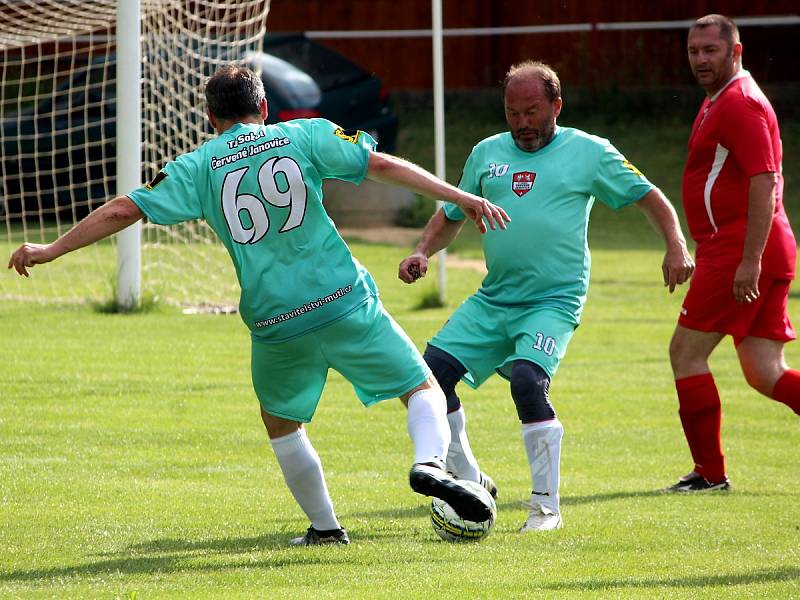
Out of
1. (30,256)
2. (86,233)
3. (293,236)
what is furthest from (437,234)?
(30,256)

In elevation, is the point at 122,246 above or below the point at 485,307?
below

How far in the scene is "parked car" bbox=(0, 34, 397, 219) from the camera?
1543 cm

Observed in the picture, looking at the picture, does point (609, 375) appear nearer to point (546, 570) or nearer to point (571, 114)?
point (546, 570)

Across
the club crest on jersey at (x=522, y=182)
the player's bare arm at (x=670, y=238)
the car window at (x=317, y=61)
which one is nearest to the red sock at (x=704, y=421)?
the player's bare arm at (x=670, y=238)

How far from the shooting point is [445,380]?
20.2 ft

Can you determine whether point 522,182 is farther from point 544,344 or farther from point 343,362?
point 343,362

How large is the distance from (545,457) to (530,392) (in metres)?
0.28

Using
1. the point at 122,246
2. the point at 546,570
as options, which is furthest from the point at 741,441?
the point at 122,246

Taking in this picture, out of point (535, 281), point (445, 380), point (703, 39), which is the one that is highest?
point (703, 39)

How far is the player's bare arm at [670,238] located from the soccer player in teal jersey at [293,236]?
107 centimetres

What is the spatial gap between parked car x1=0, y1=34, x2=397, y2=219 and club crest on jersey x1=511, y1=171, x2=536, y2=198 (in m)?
8.68

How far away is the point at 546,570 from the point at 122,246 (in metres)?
8.22

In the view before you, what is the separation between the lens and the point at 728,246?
22.5 ft

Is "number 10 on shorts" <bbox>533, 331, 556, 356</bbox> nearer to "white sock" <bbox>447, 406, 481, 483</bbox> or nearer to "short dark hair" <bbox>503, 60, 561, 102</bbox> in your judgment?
"white sock" <bbox>447, 406, 481, 483</bbox>
